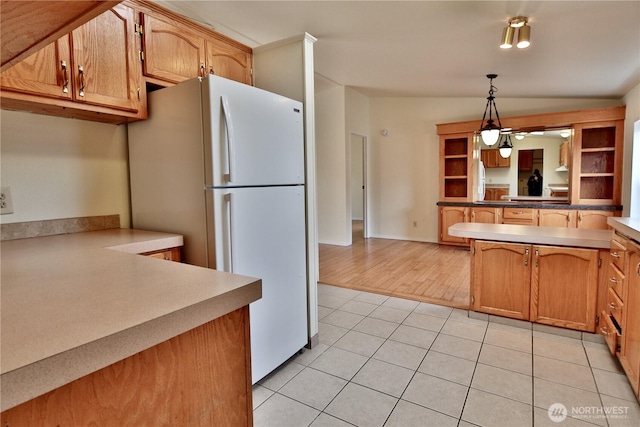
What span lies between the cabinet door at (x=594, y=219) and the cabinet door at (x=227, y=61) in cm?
483

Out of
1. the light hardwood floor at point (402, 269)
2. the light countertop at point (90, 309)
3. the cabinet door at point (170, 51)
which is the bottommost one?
the light hardwood floor at point (402, 269)

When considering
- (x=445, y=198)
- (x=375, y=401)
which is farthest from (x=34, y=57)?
(x=445, y=198)

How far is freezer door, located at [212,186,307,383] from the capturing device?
1.76m

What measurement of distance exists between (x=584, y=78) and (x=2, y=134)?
5122 mm

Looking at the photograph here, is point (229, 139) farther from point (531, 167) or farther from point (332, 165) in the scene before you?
Result: point (531, 167)

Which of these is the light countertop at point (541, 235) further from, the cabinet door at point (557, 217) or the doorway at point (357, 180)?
the doorway at point (357, 180)

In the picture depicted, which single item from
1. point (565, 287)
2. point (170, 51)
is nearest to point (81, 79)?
point (170, 51)

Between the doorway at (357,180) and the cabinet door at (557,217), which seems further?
the doorway at (357,180)

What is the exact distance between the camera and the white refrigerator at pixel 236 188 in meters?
1.72

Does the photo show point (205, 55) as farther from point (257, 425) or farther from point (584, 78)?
point (584, 78)

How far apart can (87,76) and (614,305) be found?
3220 millimetres

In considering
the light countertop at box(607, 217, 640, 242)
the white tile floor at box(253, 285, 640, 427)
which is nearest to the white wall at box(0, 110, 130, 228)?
the white tile floor at box(253, 285, 640, 427)

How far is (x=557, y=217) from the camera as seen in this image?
487cm

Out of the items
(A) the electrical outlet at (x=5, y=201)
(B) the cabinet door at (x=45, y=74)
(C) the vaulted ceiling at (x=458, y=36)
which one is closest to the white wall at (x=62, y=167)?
(A) the electrical outlet at (x=5, y=201)
